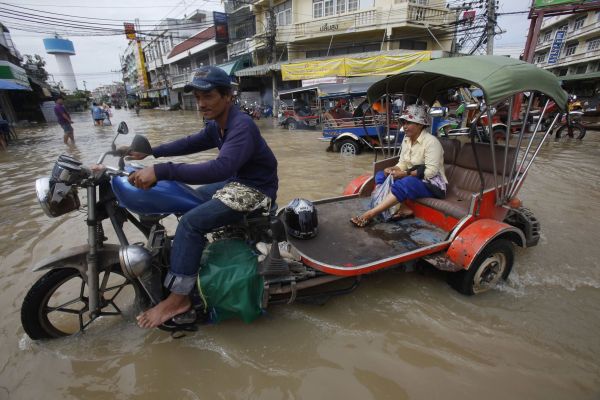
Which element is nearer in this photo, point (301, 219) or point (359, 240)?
point (301, 219)

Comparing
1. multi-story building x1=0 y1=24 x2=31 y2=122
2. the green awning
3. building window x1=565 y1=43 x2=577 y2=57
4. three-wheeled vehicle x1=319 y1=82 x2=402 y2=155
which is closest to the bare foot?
three-wheeled vehicle x1=319 y1=82 x2=402 y2=155

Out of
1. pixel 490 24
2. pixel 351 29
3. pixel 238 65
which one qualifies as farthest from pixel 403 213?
pixel 238 65

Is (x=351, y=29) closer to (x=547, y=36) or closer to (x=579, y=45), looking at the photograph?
(x=579, y=45)

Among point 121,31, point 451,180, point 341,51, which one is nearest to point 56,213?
point 451,180

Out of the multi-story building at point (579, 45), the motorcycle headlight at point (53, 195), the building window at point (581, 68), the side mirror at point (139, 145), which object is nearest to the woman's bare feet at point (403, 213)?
the side mirror at point (139, 145)

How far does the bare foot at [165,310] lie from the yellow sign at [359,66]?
12.8 metres

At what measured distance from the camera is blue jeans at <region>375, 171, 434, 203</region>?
335 centimetres

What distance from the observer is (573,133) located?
1171 centimetres

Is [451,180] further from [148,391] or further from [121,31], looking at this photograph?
[121,31]

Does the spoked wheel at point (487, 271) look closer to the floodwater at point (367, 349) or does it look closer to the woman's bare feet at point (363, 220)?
the floodwater at point (367, 349)

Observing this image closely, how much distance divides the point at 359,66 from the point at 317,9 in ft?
30.8

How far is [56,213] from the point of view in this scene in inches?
77.5

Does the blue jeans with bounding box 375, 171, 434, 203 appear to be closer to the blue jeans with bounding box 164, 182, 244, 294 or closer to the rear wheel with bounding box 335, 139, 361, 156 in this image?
the blue jeans with bounding box 164, 182, 244, 294

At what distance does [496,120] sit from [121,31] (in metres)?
19.2
